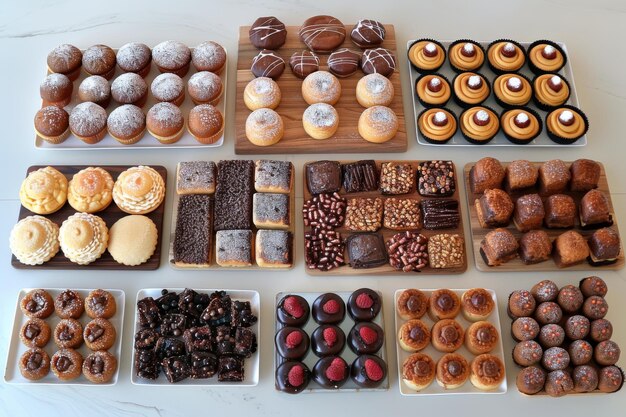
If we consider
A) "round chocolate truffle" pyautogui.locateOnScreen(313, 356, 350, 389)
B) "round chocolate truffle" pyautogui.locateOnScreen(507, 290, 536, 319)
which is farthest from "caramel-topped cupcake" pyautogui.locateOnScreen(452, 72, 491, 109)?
"round chocolate truffle" pyautogui.locateOnScreen(313, 356, 350, 389)

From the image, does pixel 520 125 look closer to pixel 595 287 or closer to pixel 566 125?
pixel 566 125

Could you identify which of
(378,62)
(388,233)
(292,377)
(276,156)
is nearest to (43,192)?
(276,156)

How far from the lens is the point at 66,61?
3838 millimetres

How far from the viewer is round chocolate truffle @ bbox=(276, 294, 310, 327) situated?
317cm

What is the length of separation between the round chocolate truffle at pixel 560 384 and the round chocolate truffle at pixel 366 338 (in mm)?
962

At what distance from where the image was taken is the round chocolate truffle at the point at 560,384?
3.06 metres

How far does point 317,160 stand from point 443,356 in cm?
150

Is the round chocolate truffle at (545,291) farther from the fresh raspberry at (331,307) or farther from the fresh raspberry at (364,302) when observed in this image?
the fresh raspberry at (331,307)

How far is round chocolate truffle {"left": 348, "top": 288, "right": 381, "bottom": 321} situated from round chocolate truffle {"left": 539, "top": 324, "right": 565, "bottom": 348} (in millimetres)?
950

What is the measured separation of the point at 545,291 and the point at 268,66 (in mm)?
2312

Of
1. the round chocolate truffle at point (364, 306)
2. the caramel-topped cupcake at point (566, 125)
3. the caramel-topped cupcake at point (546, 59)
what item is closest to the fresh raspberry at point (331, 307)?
the round chocolate truffle at point (364, 306)

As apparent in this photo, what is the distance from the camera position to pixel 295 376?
3.04 metres

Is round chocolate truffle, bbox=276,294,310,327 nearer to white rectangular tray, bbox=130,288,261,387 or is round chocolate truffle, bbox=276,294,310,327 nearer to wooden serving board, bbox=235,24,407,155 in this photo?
white rectangular tray, bbox=130,288,261,387

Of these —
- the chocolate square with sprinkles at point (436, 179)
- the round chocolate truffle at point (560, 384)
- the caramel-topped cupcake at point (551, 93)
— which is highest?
the caramel-topped cupcake at point (551, 93)
